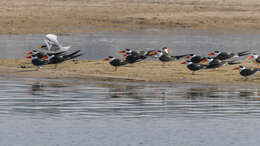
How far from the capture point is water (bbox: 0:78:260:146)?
14.4 metres

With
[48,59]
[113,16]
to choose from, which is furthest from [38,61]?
[113,16]

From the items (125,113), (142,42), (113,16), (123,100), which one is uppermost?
(125,113)

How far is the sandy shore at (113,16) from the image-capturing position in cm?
4200

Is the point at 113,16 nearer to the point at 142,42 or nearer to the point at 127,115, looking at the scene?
the point at 142,42

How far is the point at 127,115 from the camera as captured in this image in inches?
642

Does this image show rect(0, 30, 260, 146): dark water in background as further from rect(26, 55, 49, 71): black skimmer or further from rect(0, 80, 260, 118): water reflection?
rect(26, 55, 49, 71): black skimmer

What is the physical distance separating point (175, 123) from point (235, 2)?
4059 centimetres

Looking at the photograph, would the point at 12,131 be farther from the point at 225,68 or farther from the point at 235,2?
the point at 235,2

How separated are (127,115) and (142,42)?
69.6 feet

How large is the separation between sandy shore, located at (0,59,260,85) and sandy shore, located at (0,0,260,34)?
1437 centimetres

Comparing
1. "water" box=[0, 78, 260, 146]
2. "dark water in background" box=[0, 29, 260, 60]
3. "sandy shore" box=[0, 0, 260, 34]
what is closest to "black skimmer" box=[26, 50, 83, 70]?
"water" box=[0, 78, 260, 146]

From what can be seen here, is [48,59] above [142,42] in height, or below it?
above

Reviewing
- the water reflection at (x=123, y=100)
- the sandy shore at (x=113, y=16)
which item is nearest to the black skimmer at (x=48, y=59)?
the water reflection at (x=123, y=100)

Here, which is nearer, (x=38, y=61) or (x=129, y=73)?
(x=129, y=73)
